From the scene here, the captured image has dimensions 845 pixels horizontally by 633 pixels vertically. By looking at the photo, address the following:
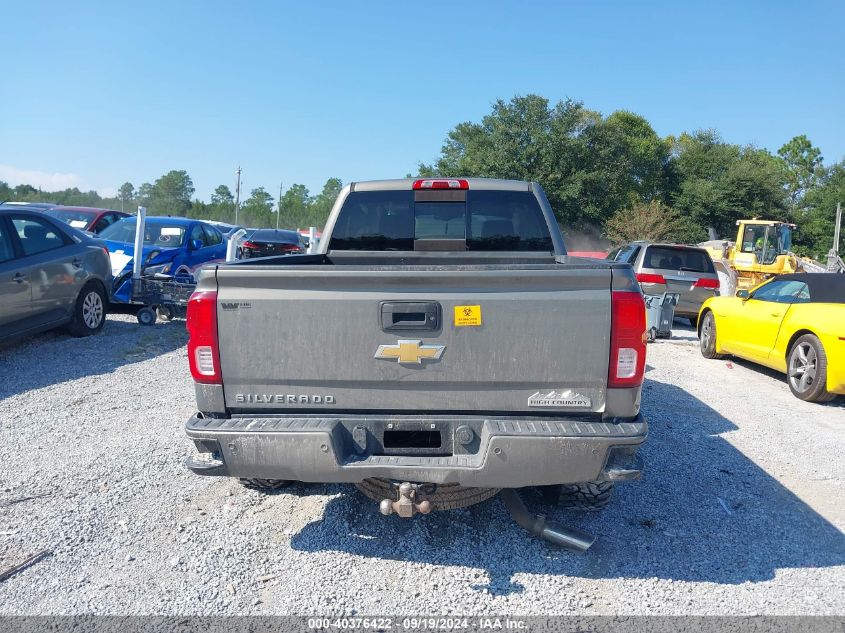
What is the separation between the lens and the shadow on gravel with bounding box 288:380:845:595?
357cm

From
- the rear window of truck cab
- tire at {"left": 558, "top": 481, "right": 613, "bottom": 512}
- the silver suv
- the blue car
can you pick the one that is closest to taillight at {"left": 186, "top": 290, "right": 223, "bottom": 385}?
the rear window of truck cab

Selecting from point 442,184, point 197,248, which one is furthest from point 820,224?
point 442,184

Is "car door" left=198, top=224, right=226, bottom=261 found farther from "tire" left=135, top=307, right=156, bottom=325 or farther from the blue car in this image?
"tire" left=135, top=307, right=156, bottom=325

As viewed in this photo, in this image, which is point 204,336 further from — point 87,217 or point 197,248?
point 87,217

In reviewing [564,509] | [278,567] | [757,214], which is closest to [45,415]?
[278,567]

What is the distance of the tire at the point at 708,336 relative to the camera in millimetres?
9836

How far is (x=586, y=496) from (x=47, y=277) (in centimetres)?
714

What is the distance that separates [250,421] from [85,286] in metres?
6.87

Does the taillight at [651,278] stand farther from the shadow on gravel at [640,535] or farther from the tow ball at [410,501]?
the tow ball at [410,501]

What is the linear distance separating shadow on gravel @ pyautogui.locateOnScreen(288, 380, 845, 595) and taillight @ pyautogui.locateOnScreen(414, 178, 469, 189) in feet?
7.29

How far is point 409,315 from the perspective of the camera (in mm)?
3104

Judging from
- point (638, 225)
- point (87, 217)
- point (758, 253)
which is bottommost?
point (758, 253)

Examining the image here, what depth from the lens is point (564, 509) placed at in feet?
13.6

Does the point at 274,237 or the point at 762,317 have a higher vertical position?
the point at 274,237
